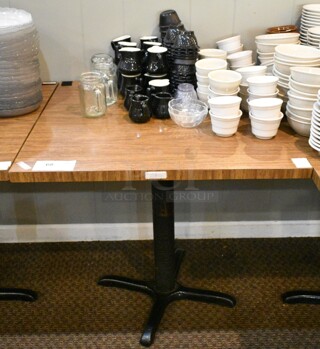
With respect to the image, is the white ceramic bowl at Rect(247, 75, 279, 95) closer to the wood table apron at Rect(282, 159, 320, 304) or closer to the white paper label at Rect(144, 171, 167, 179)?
the white paper label at Rect(144, 171, 167, 179)

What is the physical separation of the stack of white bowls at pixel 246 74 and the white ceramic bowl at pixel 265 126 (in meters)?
0.20

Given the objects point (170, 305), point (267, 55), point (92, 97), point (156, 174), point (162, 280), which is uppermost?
point (267, 55)

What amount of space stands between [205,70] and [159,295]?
0.98 m

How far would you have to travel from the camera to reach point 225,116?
65.1 inches

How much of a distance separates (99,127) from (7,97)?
0.36m

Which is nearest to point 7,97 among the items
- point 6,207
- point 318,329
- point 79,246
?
point 6,207

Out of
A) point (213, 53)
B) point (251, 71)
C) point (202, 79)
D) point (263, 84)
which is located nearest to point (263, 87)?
point (263, 84)

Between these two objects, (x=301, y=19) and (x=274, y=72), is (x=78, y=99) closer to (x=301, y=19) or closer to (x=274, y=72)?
(x=274, y=72)

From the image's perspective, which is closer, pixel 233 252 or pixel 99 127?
pixel 99 127

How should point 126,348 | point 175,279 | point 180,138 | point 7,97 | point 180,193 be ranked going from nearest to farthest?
point 180,138 < point 7,97 < point 126,348 < point 175,279 < point 180,193

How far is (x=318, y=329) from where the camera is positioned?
200cm

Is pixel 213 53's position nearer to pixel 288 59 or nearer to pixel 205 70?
pixel 205 70

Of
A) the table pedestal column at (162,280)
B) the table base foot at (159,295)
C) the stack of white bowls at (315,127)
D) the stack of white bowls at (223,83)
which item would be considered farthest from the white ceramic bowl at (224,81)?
the table base foot at (159,295)

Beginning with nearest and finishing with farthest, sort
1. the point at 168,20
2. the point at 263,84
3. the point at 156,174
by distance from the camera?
the point at 156,174, the point at 263,84, the point at 168,20
